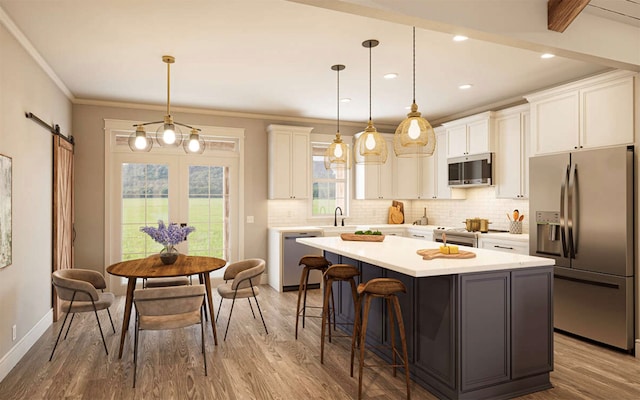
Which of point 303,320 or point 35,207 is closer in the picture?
point 35,207

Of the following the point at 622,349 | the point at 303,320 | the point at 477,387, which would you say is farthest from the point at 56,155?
the point at 622,349

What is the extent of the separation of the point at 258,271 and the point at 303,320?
77 centimetres

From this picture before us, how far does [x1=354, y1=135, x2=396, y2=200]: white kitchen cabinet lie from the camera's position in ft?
23.6

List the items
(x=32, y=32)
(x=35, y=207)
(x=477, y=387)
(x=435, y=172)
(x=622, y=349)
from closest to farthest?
(x=477, y=387), (x=32, y=32), (x=622, y=349), (x=35, y=207), (x=435, y=172)

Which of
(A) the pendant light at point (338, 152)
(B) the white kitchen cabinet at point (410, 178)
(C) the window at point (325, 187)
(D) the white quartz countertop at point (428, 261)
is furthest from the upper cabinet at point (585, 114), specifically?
(C) the window at point (325, 187)

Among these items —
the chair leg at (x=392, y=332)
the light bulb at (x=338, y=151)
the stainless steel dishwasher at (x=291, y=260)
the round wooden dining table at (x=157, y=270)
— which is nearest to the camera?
the chair leg at (x=392, y=332)

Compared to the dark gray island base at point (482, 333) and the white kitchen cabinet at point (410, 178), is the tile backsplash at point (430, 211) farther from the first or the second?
the dark gray island base at point (482, 333)

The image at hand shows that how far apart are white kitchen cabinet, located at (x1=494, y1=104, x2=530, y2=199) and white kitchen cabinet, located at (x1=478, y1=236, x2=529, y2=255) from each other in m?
0.67

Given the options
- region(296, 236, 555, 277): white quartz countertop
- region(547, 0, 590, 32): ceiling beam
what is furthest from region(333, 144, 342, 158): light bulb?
region(547, 0, 590, 32): ceiling beam

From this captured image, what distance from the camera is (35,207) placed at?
4051 mm

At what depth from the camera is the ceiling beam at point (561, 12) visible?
9.41 ft

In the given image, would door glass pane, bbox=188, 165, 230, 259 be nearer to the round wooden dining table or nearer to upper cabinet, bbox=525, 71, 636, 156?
the round wooden dining table

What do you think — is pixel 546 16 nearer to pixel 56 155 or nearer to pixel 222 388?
pixel 222 388

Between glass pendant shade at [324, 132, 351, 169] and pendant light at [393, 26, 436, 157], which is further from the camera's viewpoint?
glass pendant shade at [324, 132, 351, 169]
